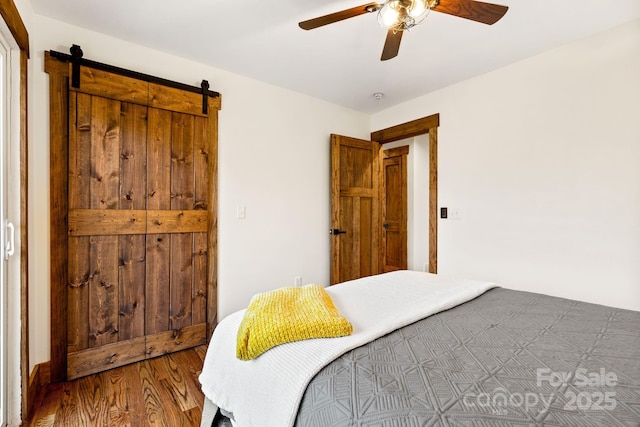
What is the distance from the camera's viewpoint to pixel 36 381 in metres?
1.85

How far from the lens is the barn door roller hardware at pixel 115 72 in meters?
1.99

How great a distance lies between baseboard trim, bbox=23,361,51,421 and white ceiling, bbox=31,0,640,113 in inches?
84.8

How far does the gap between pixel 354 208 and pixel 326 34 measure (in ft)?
6.29

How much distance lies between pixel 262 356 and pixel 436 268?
8.06 ft

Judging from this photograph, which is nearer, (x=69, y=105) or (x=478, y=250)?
(x=69, y=105)

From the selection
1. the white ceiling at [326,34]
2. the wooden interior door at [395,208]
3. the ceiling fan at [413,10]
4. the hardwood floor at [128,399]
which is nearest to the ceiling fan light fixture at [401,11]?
the ceiling fan at [413,10]

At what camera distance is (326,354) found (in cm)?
93

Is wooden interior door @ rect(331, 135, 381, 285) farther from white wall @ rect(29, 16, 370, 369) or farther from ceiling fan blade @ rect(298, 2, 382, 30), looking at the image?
ceiling fan blade @ rect(298, 2, 382, 30)

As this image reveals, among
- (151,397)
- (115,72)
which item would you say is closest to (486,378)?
(151,397)

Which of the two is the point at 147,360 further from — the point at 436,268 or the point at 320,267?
the point at 436,268

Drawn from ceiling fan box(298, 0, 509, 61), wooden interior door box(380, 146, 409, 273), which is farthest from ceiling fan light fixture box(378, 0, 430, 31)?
wooden interior door box(380, 146, 409, 273)

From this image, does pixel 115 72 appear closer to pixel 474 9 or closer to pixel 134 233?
pixel 134 233

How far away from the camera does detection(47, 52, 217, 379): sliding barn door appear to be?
6.73 feet

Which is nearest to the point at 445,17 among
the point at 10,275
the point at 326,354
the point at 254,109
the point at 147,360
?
the point at 254,109
